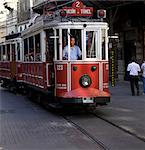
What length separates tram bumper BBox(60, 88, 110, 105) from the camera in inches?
585

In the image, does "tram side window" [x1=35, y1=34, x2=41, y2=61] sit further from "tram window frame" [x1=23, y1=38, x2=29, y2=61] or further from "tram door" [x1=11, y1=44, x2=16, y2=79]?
"tram door" [x1=11, y1=44, x2=16, y2=79]

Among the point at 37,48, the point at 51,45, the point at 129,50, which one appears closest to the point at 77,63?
the point at 51,45

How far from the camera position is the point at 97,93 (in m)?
15.1

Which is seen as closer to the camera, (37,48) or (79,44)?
(79,44)

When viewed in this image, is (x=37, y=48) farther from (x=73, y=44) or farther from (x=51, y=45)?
(x=73, y=44)

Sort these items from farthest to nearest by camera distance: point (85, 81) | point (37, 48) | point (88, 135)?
point (37, 48)
point (85, 81)
point (88, 135)

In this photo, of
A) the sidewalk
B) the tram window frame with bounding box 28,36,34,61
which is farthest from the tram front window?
the tram window frame with bounding box 28,36,34,61

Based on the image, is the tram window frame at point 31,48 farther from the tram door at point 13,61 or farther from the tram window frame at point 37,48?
the tram door at point 13,61

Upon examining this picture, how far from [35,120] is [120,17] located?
20.6 metres

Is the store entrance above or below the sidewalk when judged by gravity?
above

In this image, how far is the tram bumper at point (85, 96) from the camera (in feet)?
48.8

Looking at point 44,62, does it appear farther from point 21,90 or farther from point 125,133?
point 21,90

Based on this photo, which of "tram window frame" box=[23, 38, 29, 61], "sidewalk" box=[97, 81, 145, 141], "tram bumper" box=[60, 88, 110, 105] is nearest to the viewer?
"sidewalk" box=[97, 81, 145, 141]

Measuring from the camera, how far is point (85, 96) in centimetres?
1491
